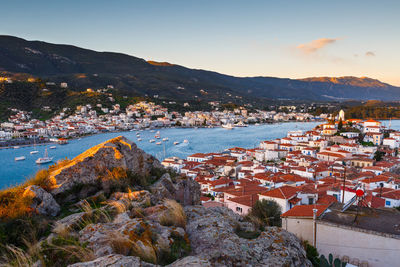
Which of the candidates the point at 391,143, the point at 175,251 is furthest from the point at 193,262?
the point at 391,143

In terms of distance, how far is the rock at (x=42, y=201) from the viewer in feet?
10.8

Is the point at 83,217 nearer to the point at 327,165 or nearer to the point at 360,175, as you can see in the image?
the point at 360,175

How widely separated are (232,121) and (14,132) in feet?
205

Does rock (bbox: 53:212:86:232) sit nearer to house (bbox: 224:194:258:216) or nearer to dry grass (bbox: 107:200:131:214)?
dry grass (bbox: 107:200:131:214)

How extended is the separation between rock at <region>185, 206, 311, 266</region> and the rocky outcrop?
1.94m

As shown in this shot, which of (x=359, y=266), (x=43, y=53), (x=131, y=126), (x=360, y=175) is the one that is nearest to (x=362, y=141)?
(x=360, y=175)

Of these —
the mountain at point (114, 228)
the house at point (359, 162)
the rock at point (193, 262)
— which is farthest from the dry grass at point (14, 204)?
the house at point (359, 162)

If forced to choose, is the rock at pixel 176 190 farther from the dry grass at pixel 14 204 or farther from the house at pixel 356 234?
the house at pixel 356 234

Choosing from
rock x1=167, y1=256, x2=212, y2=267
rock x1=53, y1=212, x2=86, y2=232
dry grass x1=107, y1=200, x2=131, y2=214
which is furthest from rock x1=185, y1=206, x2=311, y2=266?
rock x1=53, y1=212, x2=86, y2=232

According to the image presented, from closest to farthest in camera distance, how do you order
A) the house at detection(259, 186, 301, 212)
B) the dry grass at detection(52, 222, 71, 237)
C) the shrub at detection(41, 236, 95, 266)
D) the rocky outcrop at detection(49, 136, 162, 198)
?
the shrub at detection(41, 236, 95, 266), the dry grass at detection(52, 222, 71, 237), the rocky outcrop at detection(49, 136, 162, 198), the house at detection(259, 186, 301, 212)

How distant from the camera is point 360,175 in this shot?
21266mm

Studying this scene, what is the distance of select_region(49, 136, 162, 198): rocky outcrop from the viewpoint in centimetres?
389

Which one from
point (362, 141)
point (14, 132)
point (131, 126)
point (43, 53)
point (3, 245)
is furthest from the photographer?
point (43, 53)

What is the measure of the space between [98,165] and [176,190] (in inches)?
56.0
